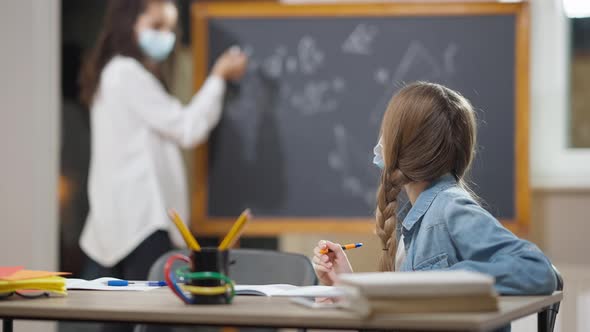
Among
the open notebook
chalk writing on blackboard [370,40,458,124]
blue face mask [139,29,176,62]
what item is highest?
blue face mask [139,29,176,62]

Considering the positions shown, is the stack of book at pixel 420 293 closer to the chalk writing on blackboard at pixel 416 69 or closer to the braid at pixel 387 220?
the braid at pixel 387 220

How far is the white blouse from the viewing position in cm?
387

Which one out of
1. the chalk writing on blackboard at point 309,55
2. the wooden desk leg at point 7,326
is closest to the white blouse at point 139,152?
the chalk writing on blackboard at point 309,55

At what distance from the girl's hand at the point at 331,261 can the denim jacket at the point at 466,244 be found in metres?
0.12

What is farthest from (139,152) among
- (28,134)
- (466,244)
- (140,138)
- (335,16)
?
(466,244)

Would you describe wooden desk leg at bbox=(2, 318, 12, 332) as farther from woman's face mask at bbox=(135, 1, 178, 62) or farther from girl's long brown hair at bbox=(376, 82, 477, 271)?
woman's face mask at bbox=(135, 1, 178, 62)

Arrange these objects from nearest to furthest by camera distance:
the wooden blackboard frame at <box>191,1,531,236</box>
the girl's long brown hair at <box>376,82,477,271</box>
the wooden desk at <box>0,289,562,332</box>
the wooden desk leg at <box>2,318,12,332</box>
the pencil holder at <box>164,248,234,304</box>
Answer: the wooden desk at <box>0,289,562,332</box>, the pencil holder at <box>164,248,234,304</box>, the wooden desk leg at <box>2,318,12,332</box>, the girl's long brown hair at <box>376,82,477,271</box>, the wooden blackboard frame at <box>191,1,531,236</box>

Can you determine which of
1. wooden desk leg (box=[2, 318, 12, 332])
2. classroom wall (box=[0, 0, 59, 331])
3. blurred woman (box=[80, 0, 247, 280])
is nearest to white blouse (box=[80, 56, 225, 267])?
blurred woman (box=[80, 0, 247, 280])

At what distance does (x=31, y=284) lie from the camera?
159cm

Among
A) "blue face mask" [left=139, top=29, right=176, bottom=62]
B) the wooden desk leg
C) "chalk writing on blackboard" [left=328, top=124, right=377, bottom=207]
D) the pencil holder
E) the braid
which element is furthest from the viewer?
"blue face mask" [left=139, top=29, right=176, bottom=62]

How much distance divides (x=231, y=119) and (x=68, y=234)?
946mm

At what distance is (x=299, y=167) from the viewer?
3914 mm

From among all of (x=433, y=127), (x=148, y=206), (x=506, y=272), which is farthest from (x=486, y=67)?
(x=506, y=272)

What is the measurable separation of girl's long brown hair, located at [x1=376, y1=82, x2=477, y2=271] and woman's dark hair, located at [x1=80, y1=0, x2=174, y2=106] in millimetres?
2382
